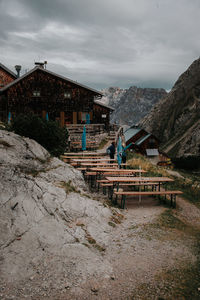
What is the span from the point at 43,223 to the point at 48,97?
82.6 ft

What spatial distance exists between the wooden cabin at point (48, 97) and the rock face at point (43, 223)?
817 inches

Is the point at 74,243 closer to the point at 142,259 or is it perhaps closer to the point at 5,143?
the point at 142,259

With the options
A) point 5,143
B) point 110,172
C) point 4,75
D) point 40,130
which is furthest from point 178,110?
point 5,143

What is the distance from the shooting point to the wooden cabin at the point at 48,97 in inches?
1129

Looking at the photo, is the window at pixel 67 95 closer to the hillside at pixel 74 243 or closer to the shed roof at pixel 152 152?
the hillside at pixel 74 243

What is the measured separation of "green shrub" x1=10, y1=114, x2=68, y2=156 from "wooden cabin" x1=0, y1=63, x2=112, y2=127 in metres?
17.0

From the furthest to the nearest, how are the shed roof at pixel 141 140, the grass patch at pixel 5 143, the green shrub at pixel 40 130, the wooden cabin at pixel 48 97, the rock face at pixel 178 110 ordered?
1. the rock face at pixel 178 110
2. the shed roof at pixel 141 140
3. the wooden cabin at pixel 48 97
4. the green shrub at pixel 40 130
5. the grass patch at pixel 5 143

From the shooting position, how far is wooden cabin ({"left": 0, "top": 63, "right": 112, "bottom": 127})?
94.1 ft

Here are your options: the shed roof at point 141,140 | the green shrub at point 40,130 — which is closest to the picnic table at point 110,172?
the green shrub at point 40,130

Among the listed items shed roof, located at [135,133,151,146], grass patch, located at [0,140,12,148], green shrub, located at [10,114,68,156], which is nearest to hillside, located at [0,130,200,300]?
grass patch, located at [0,140,12,148]

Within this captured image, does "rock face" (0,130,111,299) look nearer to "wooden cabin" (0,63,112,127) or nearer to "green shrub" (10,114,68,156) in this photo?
"green shrub" (10,114,68,156)

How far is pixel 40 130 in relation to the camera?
11.4 m

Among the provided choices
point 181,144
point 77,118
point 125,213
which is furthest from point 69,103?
point 181,144

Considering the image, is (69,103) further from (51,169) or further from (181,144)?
(181,144)
